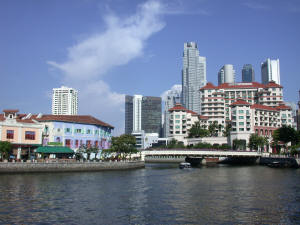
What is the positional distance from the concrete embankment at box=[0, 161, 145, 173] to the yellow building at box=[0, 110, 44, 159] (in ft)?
47.9

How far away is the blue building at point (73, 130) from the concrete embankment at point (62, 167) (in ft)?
55.0

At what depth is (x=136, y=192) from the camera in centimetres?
5691

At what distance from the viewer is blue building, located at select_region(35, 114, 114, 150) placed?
113 metres

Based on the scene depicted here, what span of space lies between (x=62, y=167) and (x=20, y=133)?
60.1 ft

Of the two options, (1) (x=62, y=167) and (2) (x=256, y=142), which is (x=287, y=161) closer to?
(2) (x=256, y=142)

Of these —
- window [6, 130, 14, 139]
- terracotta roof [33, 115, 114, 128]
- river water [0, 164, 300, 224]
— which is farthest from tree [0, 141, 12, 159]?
river water [0, 164, 300, 224]

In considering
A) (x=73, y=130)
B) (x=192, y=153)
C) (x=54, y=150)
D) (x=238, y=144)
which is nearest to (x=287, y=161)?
(x=192, y=153)

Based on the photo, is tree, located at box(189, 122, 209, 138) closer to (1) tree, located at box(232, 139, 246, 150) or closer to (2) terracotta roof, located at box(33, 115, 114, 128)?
(1) tree, located at box(232, 139, 246, 150)

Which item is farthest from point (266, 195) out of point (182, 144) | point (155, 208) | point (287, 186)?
point (182, 144)

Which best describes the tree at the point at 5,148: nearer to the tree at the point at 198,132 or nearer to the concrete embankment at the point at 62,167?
the concrete embankment at the point at 62,167

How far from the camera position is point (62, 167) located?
95250mm

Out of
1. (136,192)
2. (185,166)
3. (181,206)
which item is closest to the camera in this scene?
(181,206)

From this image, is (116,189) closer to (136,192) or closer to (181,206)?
(136,192)

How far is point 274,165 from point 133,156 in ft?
166
